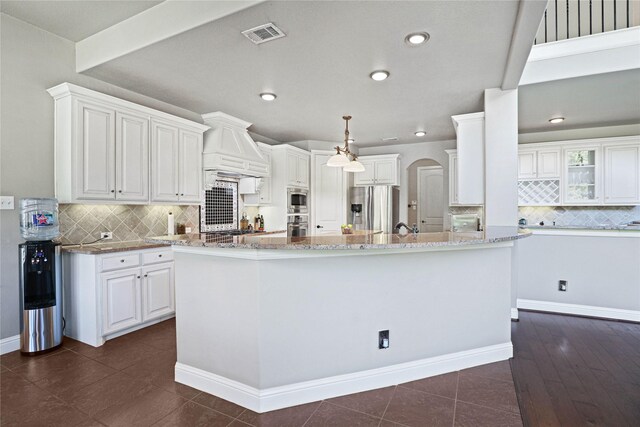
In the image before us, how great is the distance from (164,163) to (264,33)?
2050 millimetres

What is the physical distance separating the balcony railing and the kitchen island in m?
2.70

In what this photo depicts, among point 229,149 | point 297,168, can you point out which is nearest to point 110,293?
point 229,149

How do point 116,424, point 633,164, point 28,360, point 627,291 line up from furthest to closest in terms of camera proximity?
point 633,164, point 627,291, point 28,360, point 116,424

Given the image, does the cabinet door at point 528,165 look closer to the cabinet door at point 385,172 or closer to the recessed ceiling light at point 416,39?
the cabinet door at point 385,172

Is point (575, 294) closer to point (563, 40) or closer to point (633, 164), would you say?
point (633, 164)

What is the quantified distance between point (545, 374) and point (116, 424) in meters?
2.97

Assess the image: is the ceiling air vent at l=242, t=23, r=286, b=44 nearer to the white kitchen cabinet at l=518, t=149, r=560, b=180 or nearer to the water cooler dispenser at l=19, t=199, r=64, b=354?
the water cooler dispenser at l=19, t=199, r=64, b=354

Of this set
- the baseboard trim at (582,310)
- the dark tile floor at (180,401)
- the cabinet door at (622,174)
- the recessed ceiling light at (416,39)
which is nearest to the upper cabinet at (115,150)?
the dark tile floor at (180,401)

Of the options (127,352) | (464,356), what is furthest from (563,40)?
(127,352)

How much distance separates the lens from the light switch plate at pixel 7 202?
274cm

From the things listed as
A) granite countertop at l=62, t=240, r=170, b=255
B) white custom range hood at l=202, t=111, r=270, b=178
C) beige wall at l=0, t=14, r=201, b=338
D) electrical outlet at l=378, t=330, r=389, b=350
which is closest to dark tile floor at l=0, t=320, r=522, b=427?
electrical outlet at l=378, t=330, r=389, b=350

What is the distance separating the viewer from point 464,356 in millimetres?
2539

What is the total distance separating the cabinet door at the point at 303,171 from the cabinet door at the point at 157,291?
293 centimetres

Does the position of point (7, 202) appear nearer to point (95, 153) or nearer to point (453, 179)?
point (95, 153)
